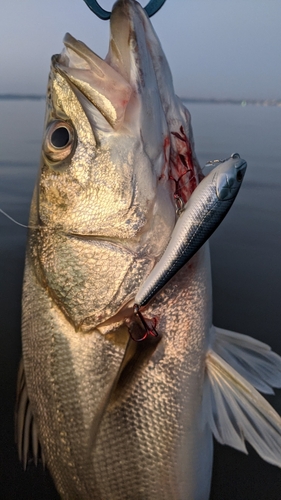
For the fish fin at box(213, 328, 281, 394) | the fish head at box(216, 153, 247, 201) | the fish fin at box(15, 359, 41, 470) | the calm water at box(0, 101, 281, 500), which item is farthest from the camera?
the calm water at box(0, 101, 281, 500)

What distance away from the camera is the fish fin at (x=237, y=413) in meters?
1.52

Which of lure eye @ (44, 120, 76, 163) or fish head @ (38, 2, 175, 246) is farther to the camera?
lure eye @ (44, 120, 76, 163)

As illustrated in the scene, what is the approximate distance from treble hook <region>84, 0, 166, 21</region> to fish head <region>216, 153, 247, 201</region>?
A: 83cm

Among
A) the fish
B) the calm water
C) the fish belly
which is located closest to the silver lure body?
the fish

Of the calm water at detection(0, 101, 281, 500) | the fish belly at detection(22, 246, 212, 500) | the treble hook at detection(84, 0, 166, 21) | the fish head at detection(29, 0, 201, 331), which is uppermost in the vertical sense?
the treble hook at detection(84, 0, 166, 21)

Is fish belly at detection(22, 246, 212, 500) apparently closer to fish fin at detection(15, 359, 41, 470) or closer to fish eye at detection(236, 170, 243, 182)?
fish fin at detection(15, 359, 41, 470)

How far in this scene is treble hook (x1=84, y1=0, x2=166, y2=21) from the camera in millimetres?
1562

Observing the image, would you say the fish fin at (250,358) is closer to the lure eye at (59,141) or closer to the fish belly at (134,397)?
the fish belly at (134,397)

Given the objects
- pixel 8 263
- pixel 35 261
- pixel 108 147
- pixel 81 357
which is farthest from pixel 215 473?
pixel 8 263

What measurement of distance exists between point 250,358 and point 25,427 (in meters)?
1.02

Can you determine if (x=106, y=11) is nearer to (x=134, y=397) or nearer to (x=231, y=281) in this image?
(x=134, y=397)

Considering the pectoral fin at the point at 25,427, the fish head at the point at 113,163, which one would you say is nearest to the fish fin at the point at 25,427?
the pectoral fin at the point at 25,427

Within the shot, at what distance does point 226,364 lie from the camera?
158 centimetres

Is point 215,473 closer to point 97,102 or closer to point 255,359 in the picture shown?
point 255,359
